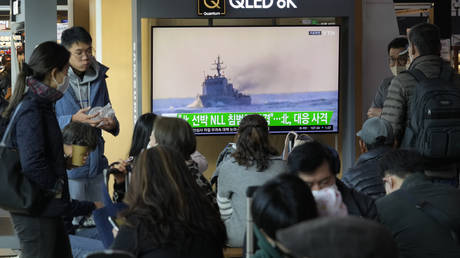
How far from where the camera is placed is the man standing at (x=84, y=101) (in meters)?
4.48

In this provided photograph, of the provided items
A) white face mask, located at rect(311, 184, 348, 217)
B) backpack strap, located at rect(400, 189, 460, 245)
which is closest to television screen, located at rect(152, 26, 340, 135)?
backpack strap, located at rect(400, 189, 460, 245)

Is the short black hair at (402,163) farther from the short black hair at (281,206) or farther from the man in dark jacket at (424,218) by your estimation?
the short black hair at (281,206)

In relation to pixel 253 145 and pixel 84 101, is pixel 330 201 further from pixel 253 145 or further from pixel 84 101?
pixel 84 101

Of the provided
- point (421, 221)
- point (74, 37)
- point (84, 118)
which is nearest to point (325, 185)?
point (421, 221)

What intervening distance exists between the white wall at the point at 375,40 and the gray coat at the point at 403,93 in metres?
2.97

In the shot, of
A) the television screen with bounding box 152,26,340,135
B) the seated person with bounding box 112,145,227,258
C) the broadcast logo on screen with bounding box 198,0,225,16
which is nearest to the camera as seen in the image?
the seated person with bounding box 112,145,227,258

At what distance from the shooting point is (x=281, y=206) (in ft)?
6.77

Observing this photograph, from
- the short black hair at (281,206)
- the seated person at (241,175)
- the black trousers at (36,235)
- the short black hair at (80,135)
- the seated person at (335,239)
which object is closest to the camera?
the seated person at (335,239)

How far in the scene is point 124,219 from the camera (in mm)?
2354

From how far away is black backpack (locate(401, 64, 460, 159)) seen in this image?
13.4 feet

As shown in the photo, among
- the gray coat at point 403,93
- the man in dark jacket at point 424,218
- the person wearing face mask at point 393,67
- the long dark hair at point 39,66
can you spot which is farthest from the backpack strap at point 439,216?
the person wearing face mask at point 393,67

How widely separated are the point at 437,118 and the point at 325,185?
1.62 meters

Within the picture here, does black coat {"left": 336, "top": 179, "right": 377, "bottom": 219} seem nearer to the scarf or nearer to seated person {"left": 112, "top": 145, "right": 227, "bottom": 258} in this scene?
seated person {"left": 112, "top": 145, "right": 227, "bottom": 258}

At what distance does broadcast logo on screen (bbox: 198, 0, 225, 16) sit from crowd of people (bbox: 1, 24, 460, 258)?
6.01 feet
